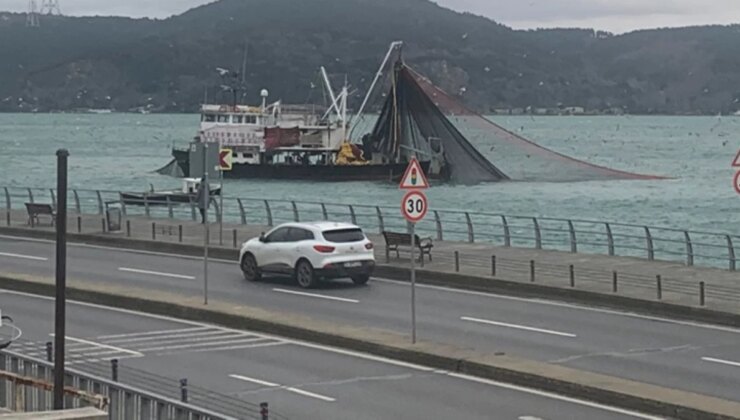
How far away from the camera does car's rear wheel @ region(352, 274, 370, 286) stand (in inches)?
1276

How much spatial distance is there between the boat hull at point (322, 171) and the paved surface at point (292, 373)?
8394cm

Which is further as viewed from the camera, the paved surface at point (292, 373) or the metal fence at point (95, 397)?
the paved surface at point (292, 373)

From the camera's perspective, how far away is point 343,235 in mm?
32281

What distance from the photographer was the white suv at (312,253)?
104 ft

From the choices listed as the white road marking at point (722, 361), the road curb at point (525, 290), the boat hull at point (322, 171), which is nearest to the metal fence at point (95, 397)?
the white road marking at point (722, 361)

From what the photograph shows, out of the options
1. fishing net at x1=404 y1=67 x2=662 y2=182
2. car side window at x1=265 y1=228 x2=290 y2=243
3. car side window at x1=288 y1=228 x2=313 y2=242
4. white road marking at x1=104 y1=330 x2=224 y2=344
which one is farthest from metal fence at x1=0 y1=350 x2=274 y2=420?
fishing net at x1=404 y1=67 x2=662 y2=182

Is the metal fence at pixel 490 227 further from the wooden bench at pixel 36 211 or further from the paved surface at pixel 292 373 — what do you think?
the paved surface at pixel 292 373

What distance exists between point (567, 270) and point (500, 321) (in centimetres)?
736

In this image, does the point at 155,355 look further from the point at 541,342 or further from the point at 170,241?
the point at 170,241

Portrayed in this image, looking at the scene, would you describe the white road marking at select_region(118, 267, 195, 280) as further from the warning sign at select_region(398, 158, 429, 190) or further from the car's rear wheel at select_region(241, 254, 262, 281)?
the warning sign at select_region(398, 158, 429, 190)

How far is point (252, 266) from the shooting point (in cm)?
3328

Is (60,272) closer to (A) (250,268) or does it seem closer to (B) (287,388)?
(B) (287,388)

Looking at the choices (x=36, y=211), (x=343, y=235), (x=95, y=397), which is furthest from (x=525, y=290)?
(x=36, y=211)

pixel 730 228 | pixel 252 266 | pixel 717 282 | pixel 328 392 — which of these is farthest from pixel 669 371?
pixel 730 228
